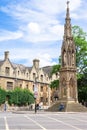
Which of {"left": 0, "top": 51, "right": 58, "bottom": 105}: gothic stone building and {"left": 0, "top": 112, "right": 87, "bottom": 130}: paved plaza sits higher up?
{"left": 0, "top": 51, "right": 58, "bottom": 105}: gothic stone building

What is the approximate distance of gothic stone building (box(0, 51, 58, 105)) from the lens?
75625 mm

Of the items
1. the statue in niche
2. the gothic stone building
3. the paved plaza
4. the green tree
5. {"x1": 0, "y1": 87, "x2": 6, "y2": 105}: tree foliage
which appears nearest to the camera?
the paved plaza

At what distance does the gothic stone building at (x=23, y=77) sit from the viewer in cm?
7562

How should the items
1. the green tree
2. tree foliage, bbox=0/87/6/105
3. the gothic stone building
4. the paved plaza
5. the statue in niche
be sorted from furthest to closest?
the gothic stone building, tree foliage, bbox=0/87/6/105, the green tree, the statue in niche, the paved plaza

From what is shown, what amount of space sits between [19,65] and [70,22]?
3069 cm

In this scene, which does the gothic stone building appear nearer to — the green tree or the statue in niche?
the green tree

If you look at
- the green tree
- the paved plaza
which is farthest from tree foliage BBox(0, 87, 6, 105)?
the paved plaza

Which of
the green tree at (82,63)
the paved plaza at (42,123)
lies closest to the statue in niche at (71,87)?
the green tree at (82,63)

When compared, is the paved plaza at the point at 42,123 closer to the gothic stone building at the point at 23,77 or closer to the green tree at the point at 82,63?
the green tree at the point at 82,63

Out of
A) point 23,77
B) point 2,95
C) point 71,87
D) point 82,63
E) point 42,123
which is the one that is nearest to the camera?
point 42,123

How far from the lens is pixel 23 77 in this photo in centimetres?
7994

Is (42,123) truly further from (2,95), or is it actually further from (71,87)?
(2,95)

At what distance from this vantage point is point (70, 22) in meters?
55.2

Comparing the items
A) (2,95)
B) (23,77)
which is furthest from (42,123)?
(23,77)
